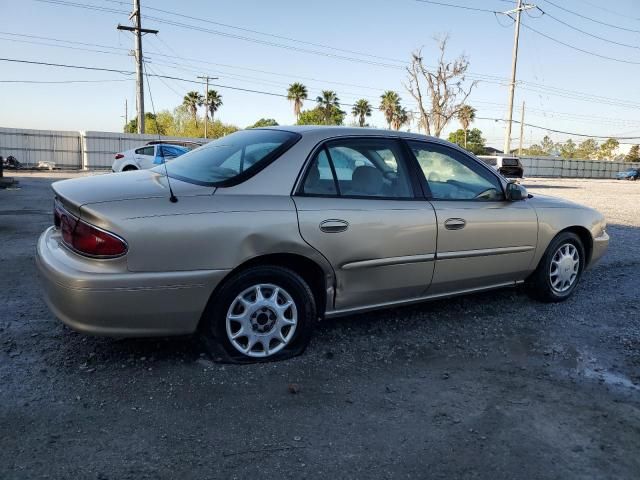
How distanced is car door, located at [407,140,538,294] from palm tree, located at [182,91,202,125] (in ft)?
204

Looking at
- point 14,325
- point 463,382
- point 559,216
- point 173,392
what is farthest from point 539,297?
point 14,325

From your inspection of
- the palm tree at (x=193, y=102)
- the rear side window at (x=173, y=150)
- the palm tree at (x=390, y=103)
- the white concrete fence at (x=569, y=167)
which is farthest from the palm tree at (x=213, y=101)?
the rear side window at (x=173, y=150)

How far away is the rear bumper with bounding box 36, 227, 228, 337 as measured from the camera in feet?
9.21

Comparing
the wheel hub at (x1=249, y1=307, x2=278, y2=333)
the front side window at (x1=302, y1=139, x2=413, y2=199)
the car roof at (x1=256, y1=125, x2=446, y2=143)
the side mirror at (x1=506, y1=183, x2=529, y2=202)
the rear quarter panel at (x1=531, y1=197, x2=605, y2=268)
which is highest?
the car roof at (x1=256, y1=125, x2=446, y2=143)

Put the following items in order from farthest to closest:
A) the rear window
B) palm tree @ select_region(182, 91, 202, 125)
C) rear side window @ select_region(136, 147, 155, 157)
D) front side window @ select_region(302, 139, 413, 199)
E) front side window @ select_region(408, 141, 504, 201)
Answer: palm tree @ select_region(182, 91, 202, 125) < rear side window @ select_region(136, 147, 155, 157) < front side window @ select_region(408, 141, 504, 201) < front side window @ select_region(302, 139, 413, 199) < the rear window

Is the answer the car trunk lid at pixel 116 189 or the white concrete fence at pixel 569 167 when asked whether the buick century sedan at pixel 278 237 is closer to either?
the car trunk lid at pixel 116 189

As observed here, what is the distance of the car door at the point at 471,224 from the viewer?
13.0 feet

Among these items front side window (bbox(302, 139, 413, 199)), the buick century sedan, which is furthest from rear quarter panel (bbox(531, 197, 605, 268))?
front side window (bbox(302, 139, 413, 199))

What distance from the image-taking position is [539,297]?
4.82 meters

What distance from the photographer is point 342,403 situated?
9.48 ft

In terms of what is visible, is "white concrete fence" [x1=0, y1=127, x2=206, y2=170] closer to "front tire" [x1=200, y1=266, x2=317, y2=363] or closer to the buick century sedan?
the buick century sedan

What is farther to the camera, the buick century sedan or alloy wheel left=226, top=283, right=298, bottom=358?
alloy wheel left=226, top=283, right=298, bottom=358

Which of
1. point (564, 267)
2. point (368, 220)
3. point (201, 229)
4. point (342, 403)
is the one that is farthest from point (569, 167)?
point (201, 229)

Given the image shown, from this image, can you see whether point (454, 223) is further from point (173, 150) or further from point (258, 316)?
point (173, 150)
